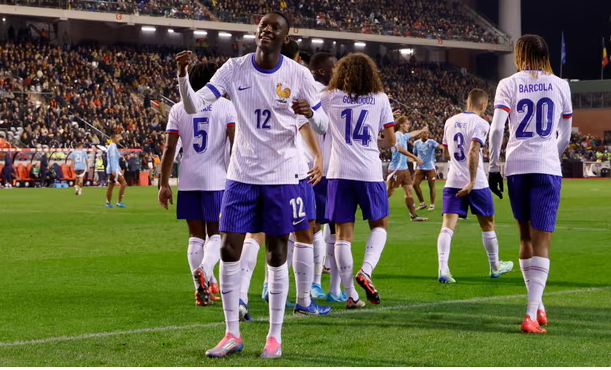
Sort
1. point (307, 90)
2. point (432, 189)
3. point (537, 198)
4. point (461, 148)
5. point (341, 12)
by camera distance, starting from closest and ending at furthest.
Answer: point (307, 90), point (537, 198), point (461, 148), point (432, 189), point (341, 12)

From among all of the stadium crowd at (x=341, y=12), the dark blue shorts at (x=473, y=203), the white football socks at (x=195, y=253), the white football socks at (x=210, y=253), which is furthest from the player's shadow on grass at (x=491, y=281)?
the stadium crowd at (x=341, y=12)

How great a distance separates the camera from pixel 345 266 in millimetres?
8195

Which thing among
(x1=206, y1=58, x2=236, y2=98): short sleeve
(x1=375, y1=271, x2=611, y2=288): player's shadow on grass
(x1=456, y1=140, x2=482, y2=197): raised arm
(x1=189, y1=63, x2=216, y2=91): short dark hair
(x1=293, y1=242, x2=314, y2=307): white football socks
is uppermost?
(x1=189, y1=63, x2=216, y2=91): short dark hair

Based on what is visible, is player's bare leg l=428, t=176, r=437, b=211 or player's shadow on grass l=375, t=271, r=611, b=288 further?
player's bare leg l=428, t=176, r=437, b=211

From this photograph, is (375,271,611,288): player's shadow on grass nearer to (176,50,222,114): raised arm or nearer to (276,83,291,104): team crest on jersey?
(276,83,291,104): team crest on jersey

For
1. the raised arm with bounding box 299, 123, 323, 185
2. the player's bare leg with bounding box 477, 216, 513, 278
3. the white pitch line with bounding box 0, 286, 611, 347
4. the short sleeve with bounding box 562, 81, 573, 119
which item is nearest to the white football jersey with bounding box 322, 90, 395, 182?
the white pitch line with bounding box 0, 286, 611, 347

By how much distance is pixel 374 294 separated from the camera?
789 centimetres

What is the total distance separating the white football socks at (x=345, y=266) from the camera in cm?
817

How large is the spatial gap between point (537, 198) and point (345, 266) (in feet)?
6.45

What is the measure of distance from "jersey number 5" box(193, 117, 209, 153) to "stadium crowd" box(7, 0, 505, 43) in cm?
4643

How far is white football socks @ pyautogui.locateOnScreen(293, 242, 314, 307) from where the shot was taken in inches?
290

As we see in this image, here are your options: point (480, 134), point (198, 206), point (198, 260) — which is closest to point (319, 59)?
point (480, 134)

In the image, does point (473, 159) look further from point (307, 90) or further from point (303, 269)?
point (307, 90)

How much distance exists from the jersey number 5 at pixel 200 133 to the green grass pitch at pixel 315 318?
4.77 feet
